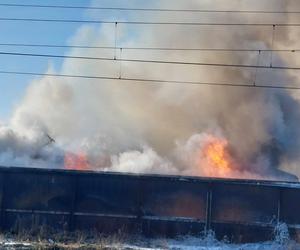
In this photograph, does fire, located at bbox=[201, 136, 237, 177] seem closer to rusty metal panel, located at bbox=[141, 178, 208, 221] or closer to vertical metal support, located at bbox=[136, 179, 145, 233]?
rusty metal panel, located at bbox=[141, 178, 208, 221]

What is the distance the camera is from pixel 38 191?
44.1 ft

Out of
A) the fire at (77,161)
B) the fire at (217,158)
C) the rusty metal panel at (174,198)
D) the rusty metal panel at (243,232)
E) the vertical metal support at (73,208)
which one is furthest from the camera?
the fire at (77,161)

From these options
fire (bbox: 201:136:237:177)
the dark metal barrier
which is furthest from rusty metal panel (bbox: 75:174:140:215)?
fire (bbox: 201:136:237:177)

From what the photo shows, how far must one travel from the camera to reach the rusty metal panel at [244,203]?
1317 centimetres

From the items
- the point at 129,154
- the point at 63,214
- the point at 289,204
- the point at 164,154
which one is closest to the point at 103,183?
the point at 63,214

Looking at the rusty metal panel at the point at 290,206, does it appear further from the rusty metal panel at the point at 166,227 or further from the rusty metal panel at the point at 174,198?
the rusty metal panel at the point at 166,227

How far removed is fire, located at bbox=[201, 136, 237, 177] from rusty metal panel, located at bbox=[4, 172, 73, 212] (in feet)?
55.5

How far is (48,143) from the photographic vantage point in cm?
3616

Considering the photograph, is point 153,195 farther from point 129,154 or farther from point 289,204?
point 129,154

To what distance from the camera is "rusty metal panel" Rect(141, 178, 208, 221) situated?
13.2 metres

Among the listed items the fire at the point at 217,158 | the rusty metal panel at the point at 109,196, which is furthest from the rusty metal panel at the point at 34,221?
the fire at the point at 217,158

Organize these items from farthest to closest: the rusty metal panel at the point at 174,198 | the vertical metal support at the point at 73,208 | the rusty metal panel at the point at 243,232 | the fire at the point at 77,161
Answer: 1. the fire at the point at 77,161
2. the vertical metal support at the point at 73,208
3. the rusty metal panel at the point at 174,198
4. the rusty metal panel at the point at 243,232

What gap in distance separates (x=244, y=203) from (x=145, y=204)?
2894mm

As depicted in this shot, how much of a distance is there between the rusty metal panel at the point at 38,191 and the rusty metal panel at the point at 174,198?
2.30 m
